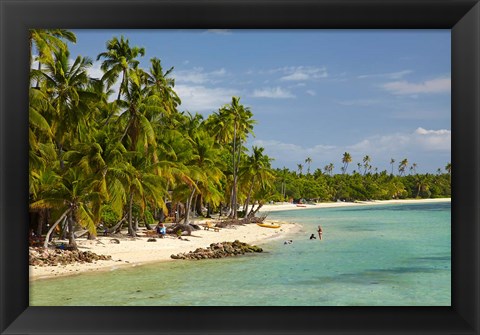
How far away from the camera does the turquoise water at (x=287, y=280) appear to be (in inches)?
386

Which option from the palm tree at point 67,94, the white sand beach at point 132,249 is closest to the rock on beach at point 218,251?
the white sand beach at point 132,249

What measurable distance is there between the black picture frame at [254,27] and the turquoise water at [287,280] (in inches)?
21.9

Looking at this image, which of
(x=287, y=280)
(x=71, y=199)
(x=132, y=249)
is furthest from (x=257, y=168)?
(x=71, y=199)

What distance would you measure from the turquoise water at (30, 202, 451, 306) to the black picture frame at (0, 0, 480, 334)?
21.9 inches

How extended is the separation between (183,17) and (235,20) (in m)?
0.38

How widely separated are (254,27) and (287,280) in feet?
35.8

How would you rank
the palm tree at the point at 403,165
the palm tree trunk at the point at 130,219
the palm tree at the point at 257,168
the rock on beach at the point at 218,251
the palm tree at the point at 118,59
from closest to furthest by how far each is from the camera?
the rock on beach at the point at 218,251 → the palm tree trunk at the point at 130,219 → the palm tree at the point at 118,59 → the palm tree at the point at 257,168 → the palm tree at the point at 403,165

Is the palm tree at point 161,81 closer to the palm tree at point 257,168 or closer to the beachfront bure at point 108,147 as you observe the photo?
the beachfront bure at point 108,147

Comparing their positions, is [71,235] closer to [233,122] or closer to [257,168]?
[257,168]

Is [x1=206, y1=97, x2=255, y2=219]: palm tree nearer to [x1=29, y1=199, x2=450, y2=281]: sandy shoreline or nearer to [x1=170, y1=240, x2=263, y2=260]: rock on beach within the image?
[x1=29, y1=199, x2=450, y2=281]: sandy shoreline

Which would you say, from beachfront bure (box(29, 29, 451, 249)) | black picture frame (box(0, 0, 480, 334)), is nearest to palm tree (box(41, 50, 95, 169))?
beachfront bure (box(29, 29, 451, 249))

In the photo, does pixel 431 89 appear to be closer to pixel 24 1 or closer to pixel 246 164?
pixel 246 164

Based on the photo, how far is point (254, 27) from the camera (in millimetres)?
→ 3727

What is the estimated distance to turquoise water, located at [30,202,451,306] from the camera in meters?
9.81
